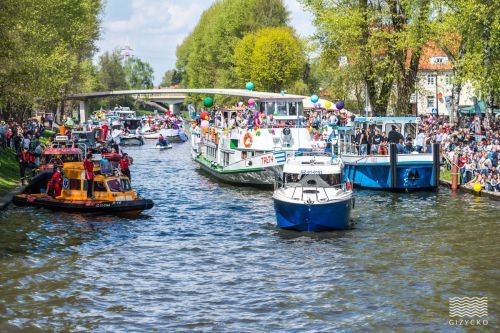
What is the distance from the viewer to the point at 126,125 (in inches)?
4464

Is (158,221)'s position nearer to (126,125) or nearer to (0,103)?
(0,103)

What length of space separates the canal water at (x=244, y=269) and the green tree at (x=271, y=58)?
7169 centimetres

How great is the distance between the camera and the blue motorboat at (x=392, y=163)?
147ft

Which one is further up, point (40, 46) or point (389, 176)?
point (40, 46)

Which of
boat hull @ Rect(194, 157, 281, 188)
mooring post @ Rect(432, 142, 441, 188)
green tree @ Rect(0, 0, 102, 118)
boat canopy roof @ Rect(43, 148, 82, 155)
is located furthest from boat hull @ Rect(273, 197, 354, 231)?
green tree @ Rect(0, 0, 102, 118)

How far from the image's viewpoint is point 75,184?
38562mm

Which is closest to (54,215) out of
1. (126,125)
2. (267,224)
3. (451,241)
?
(267,224)

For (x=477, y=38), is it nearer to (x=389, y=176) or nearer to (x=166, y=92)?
(x=389, y=176)

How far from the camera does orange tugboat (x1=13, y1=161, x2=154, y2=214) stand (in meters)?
37.2

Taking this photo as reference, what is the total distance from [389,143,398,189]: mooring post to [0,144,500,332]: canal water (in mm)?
3514

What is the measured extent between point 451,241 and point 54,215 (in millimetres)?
17981

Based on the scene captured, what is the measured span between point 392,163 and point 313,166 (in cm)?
1163

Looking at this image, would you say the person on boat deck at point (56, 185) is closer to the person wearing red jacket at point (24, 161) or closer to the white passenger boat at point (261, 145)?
the person wearing red jacket at point (24, 161)

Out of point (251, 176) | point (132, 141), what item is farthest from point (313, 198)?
point (132, 141)
